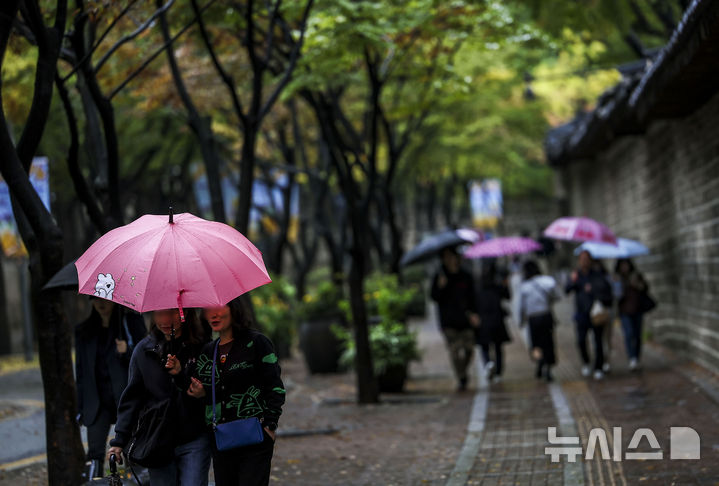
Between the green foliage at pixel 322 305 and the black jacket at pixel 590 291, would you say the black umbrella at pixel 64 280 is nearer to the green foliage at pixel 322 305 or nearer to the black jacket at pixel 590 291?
the black jacket at pixel 590 291

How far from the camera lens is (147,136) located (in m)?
20.8

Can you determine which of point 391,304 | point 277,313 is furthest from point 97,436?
point 277,313

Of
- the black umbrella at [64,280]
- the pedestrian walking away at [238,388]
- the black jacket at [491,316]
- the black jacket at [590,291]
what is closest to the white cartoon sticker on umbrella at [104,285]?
the pedestrian walking away at [238,388]

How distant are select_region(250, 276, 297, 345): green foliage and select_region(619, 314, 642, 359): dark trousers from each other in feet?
24.4

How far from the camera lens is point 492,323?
1395cm

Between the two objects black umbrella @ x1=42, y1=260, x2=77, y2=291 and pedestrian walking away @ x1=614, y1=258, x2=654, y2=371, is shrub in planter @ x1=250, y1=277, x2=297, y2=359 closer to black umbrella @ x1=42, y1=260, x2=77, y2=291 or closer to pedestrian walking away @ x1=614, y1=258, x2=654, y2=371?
pedestrian walking away @ x1=614, y1=258, x2=654, y2=371

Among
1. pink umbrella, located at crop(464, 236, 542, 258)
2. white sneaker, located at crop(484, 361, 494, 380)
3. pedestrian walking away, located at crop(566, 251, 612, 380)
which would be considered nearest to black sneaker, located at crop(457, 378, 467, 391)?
white sneaker, located at crop(484, 361, 494, 380)

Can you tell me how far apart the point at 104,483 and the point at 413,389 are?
381 inches

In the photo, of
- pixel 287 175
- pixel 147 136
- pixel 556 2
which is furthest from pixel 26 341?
pixel 556 2

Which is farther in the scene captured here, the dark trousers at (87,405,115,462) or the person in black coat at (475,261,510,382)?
the person in black coat at (475,261,510,382)

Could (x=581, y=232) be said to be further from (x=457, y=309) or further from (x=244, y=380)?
(x=244, y=380)

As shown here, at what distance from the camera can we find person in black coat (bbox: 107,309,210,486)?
4969 mm

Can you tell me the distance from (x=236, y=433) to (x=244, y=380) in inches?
10.9

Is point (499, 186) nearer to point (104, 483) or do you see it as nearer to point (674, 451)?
point (674, 451)
